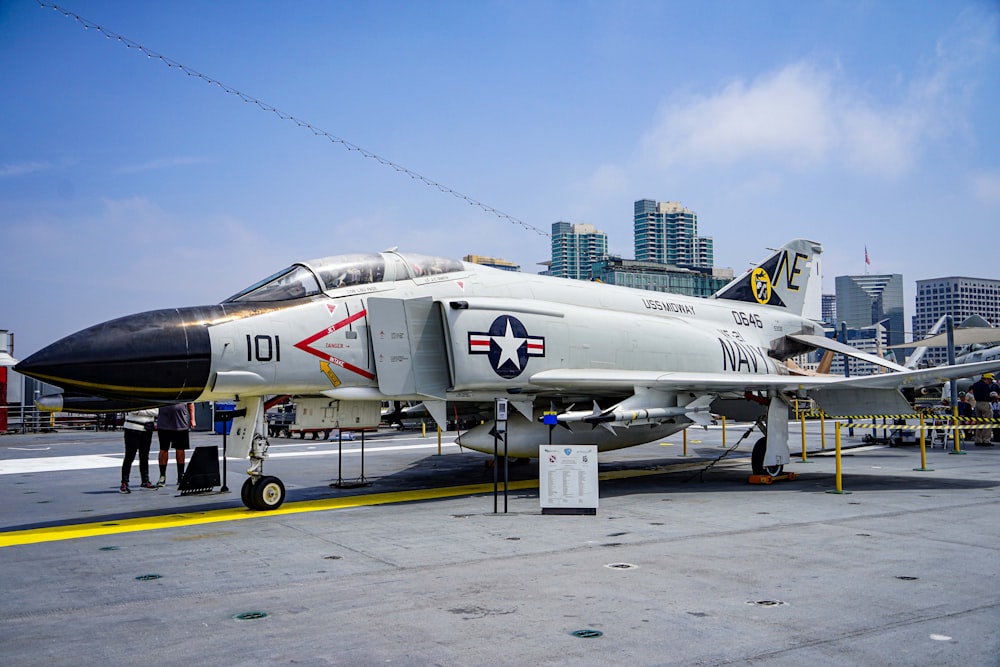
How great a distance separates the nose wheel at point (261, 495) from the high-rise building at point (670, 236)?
167 meters

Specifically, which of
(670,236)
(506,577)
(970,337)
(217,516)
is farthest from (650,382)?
(670,236)

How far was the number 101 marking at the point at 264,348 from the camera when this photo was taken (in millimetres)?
9553

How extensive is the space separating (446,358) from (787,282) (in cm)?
1152

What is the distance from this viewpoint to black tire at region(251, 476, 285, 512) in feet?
33.5

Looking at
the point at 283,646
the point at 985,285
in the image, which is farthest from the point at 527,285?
the point at 985,285

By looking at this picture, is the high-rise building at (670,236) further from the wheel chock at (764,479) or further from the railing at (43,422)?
the wheel chock at (764,479)

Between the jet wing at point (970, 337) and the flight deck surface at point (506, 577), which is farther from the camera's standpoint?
the jet wing at point (970, 337)

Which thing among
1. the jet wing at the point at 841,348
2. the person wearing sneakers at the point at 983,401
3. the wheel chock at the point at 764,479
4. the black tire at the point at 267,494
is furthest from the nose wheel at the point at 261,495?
the person wearing sneakers at the point at 983,401

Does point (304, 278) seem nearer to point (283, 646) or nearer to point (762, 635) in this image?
point (283, 646)

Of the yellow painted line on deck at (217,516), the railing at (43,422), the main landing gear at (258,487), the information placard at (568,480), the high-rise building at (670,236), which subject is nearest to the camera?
the yellow painted line on deck at (217,516)

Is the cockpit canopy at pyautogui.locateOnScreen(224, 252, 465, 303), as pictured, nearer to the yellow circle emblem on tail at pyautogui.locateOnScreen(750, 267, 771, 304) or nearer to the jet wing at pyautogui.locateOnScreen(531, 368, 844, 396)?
the jet wing at pyautogui.locateOnScreen(531, 368, 844, 396)

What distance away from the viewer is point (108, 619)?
17.3 ft

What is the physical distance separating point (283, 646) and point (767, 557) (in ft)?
14.7

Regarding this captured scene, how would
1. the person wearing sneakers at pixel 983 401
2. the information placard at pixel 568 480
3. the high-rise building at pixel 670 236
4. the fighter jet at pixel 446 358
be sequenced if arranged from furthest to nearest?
the high-rise building at pixel 670 236, the person wearing sneakers at pixel 983 401, the information placard at pixel 568 480, the fighter jet at pixel 446 358
